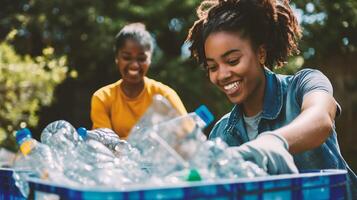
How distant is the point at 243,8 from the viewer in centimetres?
211

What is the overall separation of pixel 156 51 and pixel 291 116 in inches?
251

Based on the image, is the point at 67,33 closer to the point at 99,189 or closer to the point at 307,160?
the point at 307,160

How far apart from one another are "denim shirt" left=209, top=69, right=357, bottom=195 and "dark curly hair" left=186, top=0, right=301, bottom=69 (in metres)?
0.13

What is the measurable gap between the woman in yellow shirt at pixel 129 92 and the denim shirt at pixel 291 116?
4.21ft

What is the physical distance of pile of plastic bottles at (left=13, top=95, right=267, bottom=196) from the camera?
1222mm

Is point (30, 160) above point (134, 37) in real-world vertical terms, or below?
below

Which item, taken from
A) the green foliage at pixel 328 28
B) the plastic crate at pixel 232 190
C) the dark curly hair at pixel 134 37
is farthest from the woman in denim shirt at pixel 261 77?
the green foliage at pixel 328 28

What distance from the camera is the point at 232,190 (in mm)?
1164

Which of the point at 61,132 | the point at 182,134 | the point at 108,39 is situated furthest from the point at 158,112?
the point at 108,39

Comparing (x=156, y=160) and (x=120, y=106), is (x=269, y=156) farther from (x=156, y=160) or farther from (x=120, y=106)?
(x=120, y=106)

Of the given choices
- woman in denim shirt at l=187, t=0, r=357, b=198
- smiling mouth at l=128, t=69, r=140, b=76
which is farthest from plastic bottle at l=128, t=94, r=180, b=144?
smiling mouth at l=128, t=69, r=140, b=76

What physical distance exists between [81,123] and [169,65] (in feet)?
7.43

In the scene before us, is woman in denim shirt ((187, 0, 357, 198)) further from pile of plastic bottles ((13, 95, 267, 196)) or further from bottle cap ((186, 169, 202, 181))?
bottle cap ((186, 169, 202, 181))

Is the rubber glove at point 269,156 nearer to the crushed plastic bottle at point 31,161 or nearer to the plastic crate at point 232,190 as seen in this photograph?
the plastic crate at point 232,190
